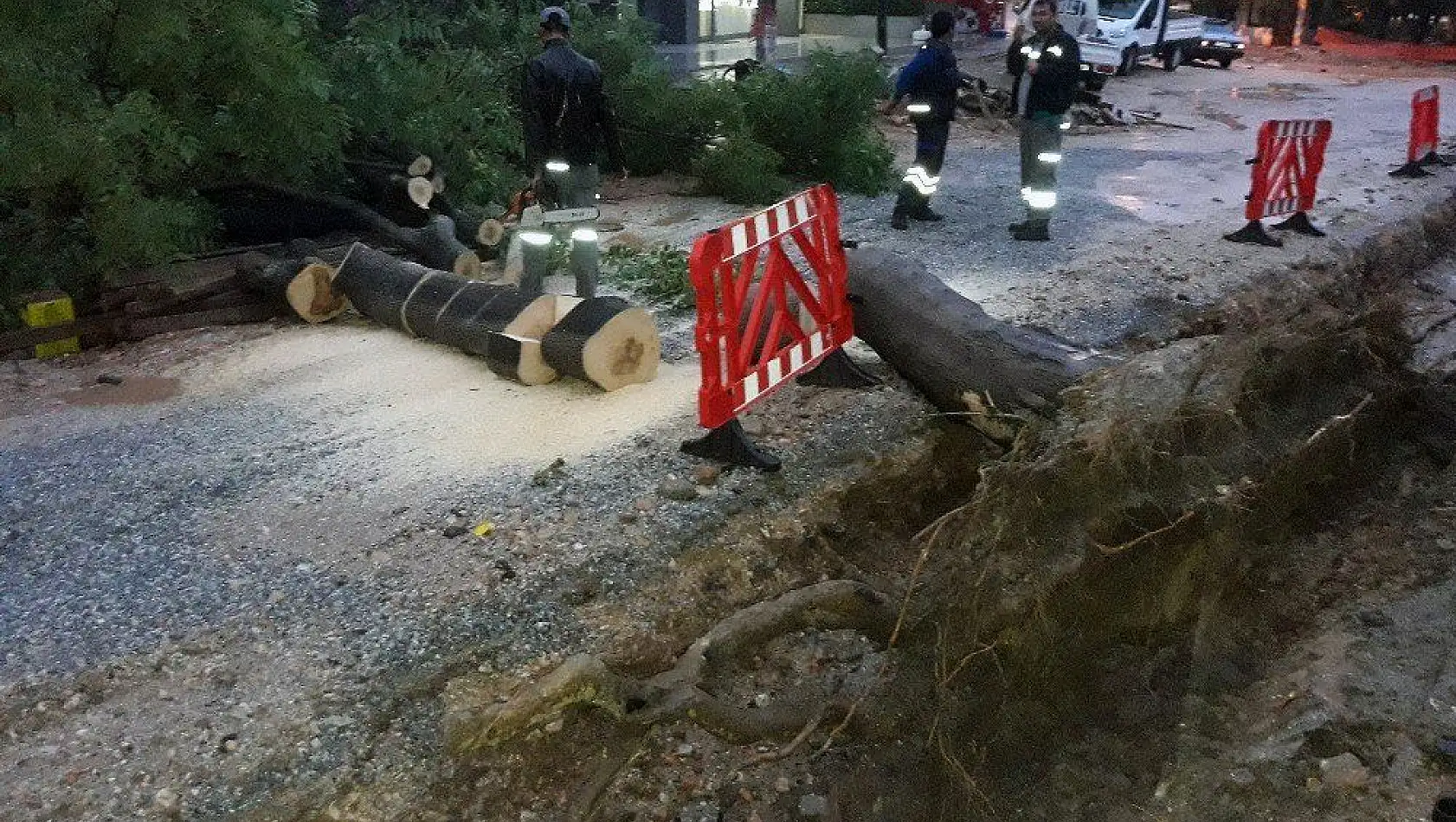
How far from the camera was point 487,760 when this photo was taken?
2971 millimetres

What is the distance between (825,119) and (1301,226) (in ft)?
14.8

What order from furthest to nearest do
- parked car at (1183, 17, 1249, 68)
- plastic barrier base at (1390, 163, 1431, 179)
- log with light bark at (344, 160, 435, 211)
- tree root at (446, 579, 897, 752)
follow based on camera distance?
parked car at (1183, 17, 1249, 68), plastic barrier base at (1390, 163, 1431, 179), log with light bark at (344, 160, 435, 211), tree root at (446, 579, 897, 752)

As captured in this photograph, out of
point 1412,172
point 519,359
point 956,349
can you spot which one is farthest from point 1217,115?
point 519,359

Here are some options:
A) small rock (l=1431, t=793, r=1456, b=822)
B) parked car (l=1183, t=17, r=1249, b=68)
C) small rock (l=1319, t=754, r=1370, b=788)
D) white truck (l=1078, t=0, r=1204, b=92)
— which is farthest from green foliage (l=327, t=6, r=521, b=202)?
parked car (l=1183, t=17, r=1249, b=68)

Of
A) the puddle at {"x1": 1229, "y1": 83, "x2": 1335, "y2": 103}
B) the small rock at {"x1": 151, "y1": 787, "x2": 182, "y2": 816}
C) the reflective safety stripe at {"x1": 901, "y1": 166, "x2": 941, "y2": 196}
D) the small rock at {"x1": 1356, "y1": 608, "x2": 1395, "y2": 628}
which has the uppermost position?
the puddle at {"x1": 1229, "y1": 83, "x2": 1335, "y2": 103}

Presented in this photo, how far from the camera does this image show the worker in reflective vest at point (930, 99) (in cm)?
866

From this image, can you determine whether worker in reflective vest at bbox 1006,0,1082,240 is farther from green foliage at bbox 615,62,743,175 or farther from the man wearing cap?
the man wearing cap

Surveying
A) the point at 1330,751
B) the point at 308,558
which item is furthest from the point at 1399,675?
the point at 308,558

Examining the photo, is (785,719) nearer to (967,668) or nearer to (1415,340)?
(967,668)

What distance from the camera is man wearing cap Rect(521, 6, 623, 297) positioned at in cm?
650

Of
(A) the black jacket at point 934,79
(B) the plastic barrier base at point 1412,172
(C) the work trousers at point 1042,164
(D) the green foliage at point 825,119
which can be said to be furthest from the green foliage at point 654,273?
(B) the plastic barrier base at point 1412,172

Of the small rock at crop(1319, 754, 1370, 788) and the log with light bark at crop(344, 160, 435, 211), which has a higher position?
the log with light bark at crop(344, 160, 435, 211)

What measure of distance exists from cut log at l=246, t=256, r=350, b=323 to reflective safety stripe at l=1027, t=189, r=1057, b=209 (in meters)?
5.28

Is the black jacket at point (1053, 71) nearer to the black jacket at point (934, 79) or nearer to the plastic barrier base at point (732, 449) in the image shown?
the black jacket at point (934, 79)
